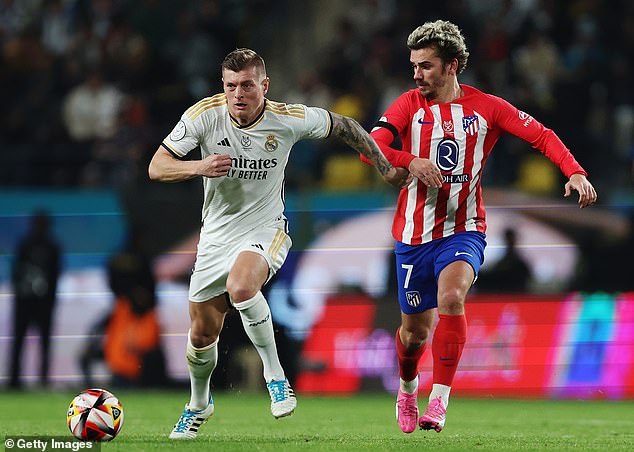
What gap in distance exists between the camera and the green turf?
7.41 meters

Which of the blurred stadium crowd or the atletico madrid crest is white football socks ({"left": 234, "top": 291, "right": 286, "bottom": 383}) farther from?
the blurred stadium crowd

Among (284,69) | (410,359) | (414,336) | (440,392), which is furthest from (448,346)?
(284,69)

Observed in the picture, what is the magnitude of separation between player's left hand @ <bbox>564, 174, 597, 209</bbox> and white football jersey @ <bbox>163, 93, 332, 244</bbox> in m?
1.63

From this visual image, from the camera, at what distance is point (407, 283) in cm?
818

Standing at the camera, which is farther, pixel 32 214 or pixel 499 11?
pixel 499 11

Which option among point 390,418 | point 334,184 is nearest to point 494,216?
point 334,184

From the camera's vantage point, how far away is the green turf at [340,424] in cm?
741

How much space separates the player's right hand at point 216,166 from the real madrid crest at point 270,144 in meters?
0.69

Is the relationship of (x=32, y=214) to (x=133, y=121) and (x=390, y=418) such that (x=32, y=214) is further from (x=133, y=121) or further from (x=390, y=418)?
(x=390, y=418)

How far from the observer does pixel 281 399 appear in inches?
294

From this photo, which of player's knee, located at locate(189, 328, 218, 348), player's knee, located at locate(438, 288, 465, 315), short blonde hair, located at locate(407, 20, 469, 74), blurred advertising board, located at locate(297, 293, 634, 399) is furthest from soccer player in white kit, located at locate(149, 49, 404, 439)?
blurred advertising board, located at locate(297, 293, 634, 399)

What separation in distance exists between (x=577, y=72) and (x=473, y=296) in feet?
11.4

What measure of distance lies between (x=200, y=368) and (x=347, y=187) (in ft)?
21.3

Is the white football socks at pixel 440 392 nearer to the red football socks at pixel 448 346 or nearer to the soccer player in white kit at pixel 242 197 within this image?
the red football socks at pixel 448 346
